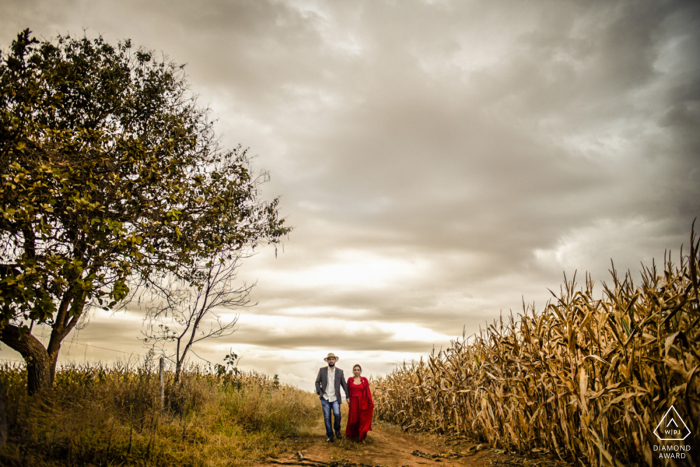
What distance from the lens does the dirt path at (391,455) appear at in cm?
749

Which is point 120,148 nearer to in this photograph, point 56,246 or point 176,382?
point 56,246

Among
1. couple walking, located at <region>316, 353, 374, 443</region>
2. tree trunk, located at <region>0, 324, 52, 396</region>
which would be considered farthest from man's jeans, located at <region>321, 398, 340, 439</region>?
tree trunk, located at <region>0, 324, 52, 396</region>

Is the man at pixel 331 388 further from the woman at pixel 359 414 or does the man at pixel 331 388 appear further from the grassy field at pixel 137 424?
the grassy field at pixel 137 424

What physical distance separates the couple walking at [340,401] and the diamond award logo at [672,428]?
286 inches

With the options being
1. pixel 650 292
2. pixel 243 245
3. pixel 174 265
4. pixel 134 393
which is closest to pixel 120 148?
pixel 174 265

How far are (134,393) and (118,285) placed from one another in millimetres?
3555

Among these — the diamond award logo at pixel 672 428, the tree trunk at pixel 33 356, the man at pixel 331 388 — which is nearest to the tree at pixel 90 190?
the tree trunk at pixel 33 356

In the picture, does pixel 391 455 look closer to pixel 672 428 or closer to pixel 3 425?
pixel 672 428

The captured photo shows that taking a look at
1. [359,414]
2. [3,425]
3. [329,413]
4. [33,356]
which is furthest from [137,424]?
[359,414]

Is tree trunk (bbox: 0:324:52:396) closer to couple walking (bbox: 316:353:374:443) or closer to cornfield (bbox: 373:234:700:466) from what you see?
couple walking (bbox: 316:353:374:443)

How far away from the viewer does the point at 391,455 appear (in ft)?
28.9

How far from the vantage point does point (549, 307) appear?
7383 millimetres

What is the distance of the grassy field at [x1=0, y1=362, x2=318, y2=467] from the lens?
636 centimetres

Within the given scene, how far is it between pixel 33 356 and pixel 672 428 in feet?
38.2
